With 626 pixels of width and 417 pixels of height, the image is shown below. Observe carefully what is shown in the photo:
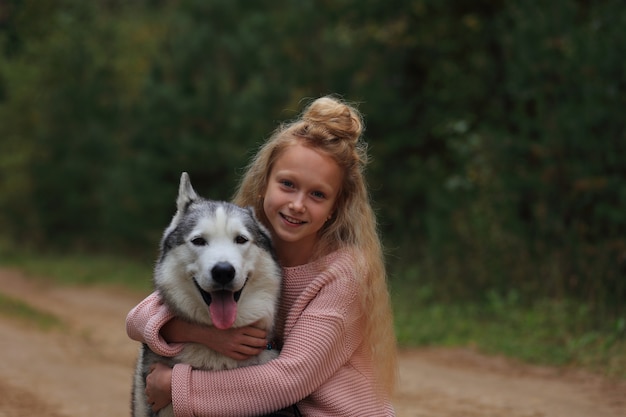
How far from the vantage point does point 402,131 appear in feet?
47.7

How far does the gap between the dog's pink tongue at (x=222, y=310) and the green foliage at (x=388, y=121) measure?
130 inches

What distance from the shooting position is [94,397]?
681 centimetres

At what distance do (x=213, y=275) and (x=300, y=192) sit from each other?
29.4 inches

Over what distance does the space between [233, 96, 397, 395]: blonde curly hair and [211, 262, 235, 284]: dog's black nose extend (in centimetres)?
72

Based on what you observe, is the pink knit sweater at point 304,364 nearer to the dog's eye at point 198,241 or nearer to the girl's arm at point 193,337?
the girl's arm at point 193,337

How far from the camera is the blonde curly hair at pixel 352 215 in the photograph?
12.5 feet

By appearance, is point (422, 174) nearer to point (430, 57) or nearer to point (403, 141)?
point (403, 141)

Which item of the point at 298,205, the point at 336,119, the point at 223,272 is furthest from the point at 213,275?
the point at 336,119

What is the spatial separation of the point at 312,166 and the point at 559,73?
661 cm

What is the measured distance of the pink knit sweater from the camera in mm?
3412

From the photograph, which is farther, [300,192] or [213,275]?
[300,192]

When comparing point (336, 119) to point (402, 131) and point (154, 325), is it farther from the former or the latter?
point (402, 131)

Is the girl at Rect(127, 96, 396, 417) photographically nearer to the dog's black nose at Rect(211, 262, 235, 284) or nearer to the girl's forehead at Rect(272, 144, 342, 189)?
the girl's forehead at Rect(272, 144, 342, 189)

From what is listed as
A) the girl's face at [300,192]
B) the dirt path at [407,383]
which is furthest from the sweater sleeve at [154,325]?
the dirt path at [407,383]
